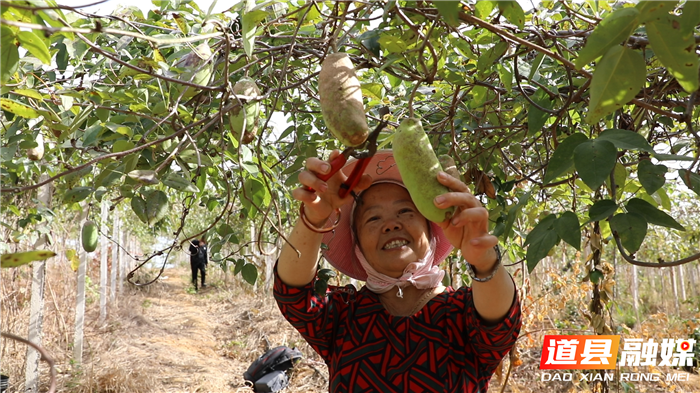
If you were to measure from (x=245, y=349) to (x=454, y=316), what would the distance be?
269 inches

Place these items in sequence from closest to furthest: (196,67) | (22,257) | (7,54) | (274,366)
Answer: (22,257)
(7,54)
(196,67)
(274,366)

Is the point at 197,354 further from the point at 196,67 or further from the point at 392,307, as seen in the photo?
the point at 196,67

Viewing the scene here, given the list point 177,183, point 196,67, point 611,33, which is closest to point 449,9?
point 611,33

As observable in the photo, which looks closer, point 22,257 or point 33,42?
point 22,257

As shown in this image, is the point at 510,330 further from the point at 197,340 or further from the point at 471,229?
the point at 197,340

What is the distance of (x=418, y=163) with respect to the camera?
3.06 feet

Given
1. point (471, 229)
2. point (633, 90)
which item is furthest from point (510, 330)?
point (633, 90)

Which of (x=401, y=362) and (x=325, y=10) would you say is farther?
(x=325, y=10)

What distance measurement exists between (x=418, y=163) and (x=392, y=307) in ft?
2.79

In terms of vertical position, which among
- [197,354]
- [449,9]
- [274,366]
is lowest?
[449,9]

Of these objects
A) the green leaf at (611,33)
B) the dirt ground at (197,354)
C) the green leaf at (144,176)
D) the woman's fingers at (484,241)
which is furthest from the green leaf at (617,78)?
the dirt ground at (197,354)

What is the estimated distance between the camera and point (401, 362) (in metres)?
1.54

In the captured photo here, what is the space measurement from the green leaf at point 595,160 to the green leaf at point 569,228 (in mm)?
167

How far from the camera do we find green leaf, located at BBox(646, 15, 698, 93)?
67 centimetres
